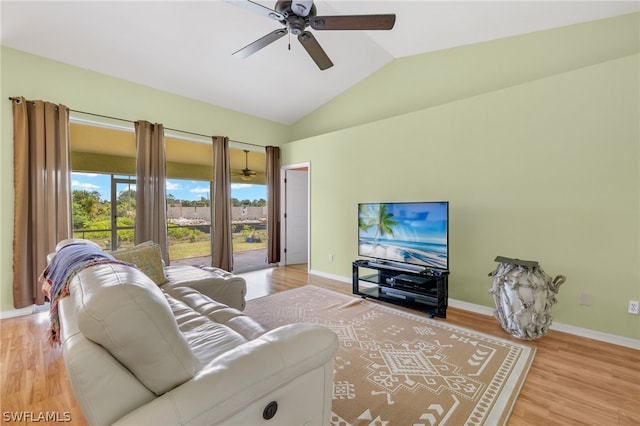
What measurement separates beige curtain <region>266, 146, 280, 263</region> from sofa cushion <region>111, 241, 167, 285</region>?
10.2ft

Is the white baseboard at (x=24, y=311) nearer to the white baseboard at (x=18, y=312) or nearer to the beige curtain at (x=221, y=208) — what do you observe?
the white baseboard at (x=18, y=312)

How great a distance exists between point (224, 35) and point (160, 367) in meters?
3.79

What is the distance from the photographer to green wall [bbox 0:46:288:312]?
3254 millimetres

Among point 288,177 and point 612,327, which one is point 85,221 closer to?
point 288,177

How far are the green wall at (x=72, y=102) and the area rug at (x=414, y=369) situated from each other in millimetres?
2929

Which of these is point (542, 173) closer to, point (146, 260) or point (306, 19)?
point (306, 19)

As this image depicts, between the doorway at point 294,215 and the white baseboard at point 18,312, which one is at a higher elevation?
the doorway at point 294,215

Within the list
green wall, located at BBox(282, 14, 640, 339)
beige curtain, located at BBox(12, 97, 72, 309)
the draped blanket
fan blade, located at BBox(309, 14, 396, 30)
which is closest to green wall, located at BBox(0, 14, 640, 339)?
green wall, located at BBox(282, 14, 640, 339)

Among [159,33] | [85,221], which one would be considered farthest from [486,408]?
[85,221]

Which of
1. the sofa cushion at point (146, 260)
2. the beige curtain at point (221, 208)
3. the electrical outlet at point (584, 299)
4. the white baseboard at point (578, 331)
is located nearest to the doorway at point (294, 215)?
the beige curtain at point (221, 208)

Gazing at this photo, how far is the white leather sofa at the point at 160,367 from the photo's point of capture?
883 mm

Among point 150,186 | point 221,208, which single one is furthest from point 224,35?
point 221,208

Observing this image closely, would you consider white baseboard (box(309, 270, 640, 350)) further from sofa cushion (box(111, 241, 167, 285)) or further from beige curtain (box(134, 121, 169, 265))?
beige curtain (box(134, 121, 169, 265))

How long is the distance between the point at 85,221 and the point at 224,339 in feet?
17.4
